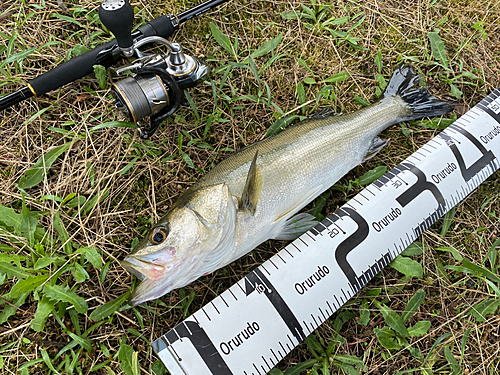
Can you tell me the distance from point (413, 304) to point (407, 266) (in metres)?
0.34

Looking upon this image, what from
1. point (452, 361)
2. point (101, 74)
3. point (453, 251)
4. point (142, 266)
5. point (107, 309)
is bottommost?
point (452, 361)

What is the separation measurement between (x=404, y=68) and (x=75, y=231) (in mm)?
3574

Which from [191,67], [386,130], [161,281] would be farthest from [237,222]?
[386,130]

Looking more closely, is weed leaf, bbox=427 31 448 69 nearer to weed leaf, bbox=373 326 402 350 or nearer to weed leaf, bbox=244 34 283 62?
weed leaf, bbox=244 34 283 62

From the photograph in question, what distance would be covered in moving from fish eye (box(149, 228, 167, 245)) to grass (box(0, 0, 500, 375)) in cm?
65

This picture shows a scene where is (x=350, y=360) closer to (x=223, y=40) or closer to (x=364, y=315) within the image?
(x=364, y=315)

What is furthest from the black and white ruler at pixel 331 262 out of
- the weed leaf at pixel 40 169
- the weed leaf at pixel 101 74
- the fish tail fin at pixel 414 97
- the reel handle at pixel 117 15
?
the weed leaf at pixel 101 74

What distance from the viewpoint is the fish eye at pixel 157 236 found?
239 centimetres

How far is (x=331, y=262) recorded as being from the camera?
2725 millimetres

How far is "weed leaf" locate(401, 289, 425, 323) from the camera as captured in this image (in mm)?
2969

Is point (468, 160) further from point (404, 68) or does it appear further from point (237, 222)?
point (237, 222)

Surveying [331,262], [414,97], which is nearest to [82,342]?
[331,262]

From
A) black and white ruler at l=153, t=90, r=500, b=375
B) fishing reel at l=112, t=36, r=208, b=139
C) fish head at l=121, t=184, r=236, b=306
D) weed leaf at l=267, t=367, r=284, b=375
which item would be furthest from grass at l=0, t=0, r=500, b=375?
fish head at l=121, t=184, r=236, b=306

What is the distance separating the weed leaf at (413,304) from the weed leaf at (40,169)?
3.41 m
